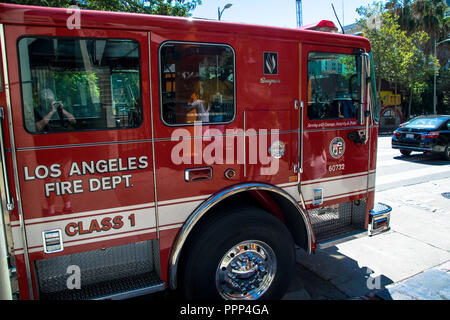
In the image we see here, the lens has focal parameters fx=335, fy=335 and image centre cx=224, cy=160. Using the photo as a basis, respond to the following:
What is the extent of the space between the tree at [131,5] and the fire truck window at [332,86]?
19.6 feet

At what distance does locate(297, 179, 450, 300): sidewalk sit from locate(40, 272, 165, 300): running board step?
88.8 inches

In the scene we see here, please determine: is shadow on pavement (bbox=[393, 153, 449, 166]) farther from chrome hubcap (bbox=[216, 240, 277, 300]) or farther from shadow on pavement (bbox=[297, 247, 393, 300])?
chrome hubcap (bbox=[216, 240, 277, 300])

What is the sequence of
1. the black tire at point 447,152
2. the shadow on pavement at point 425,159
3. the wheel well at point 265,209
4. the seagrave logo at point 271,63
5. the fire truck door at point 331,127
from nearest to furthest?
the wheel well at point 265,209, the seagrave logo at point 271,63, the fire truck door at point 331,127, the shadow on pavement at point 425,159, the black tire at point 447,152

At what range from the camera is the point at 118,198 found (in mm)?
2662

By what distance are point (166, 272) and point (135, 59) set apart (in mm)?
1785

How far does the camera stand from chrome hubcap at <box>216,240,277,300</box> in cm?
310

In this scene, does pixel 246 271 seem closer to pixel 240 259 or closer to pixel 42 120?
pixel 240 259

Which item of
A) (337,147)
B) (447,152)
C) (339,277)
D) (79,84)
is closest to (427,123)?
(447,152)

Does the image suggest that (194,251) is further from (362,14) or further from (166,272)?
(362,14)

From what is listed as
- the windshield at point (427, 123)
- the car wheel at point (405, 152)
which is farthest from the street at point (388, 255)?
the car wheel at point (405, 152)

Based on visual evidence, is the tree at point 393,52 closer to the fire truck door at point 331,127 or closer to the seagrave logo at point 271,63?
the fire truck door at point 331,127

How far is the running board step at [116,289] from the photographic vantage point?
105 inches

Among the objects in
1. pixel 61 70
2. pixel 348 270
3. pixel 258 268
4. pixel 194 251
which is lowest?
pixel 348 270
